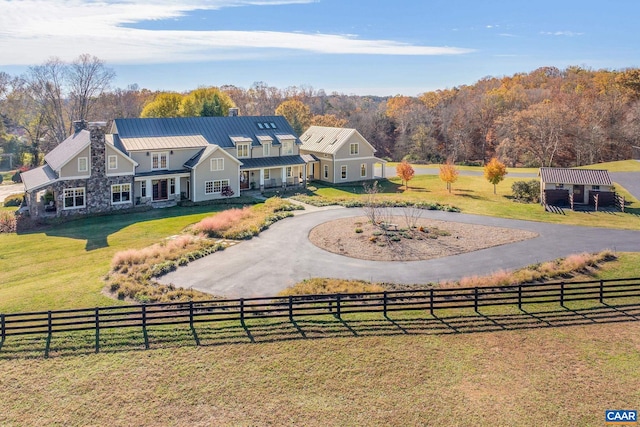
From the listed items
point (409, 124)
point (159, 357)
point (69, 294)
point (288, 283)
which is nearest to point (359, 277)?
point (288, 283)

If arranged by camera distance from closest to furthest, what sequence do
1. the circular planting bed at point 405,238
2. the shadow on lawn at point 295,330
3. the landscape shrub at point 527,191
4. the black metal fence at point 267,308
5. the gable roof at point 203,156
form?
1. the shadow on lawn at point 295,330
2. the black metal fence at point 267,308
3. the circular planting bed at point 405,238
4. the gable roof at point 203,156
5. the landscape shrub at point 527,191

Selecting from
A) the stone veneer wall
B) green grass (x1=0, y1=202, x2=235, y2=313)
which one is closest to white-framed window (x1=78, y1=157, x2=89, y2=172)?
the stone veneer wall

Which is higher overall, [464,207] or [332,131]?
[332,131]

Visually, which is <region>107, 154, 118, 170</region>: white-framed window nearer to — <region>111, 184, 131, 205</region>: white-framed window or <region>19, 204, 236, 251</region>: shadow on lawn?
<region>111, 184, 131, 205</region>: white-framed window

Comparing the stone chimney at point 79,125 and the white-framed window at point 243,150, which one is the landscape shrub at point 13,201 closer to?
the stone chimney at point 79,125

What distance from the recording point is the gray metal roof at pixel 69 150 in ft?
123

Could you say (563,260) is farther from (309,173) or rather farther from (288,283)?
(309,173)

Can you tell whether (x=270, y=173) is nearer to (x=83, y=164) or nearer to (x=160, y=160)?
(x=160, y=160)

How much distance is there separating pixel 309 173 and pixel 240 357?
136 feet

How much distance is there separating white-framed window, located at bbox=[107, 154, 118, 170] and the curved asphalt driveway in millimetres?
15520

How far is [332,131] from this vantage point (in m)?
58.1

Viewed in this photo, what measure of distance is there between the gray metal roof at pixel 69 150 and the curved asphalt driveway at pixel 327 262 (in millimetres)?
17326

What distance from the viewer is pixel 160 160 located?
4334 centimetres

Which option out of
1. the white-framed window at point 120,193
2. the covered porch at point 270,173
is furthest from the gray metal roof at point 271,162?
the white-framed window at point 120,193
